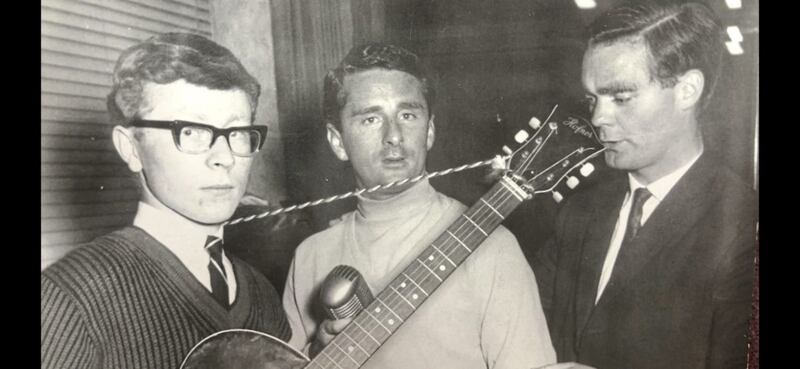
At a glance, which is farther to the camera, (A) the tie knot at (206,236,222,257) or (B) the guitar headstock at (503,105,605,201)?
(A) the tie knot at (206,236,222,257)

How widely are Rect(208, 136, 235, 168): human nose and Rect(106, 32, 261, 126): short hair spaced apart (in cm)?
12

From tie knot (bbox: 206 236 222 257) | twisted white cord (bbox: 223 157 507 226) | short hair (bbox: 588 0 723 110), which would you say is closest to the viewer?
short hair (bbox: 588 0 723 110)

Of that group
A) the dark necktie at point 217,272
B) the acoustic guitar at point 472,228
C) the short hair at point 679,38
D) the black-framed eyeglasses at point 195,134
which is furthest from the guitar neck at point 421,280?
the black-framed eyeglasses at point 195,134

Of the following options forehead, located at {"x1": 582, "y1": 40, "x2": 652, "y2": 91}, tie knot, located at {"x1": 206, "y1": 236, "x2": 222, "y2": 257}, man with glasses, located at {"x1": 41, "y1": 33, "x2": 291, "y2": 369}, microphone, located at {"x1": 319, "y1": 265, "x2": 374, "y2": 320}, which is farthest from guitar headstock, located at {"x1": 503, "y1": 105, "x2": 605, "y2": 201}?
tie knot, located at {"x1": 206, "y1": 236, "x2": 222, "y2": 257}

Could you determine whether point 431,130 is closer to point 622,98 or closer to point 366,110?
point 366,110

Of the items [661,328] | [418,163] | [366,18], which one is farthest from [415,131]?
[661,328]

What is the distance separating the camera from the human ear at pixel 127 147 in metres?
1.97

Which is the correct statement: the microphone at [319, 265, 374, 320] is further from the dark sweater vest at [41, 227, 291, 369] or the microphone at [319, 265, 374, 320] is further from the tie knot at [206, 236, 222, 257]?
the tie knot at [206, 236, 222, 257]

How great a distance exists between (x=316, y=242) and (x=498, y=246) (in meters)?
0.48

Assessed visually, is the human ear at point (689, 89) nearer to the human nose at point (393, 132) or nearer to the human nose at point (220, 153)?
the human nose at point (393, 132)

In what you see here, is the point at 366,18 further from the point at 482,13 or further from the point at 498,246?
the point at 498,246

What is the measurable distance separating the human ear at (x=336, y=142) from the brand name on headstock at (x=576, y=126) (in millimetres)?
562

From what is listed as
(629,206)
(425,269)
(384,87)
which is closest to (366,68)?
(384,87)

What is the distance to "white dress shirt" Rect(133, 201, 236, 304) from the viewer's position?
1970 millimetres
